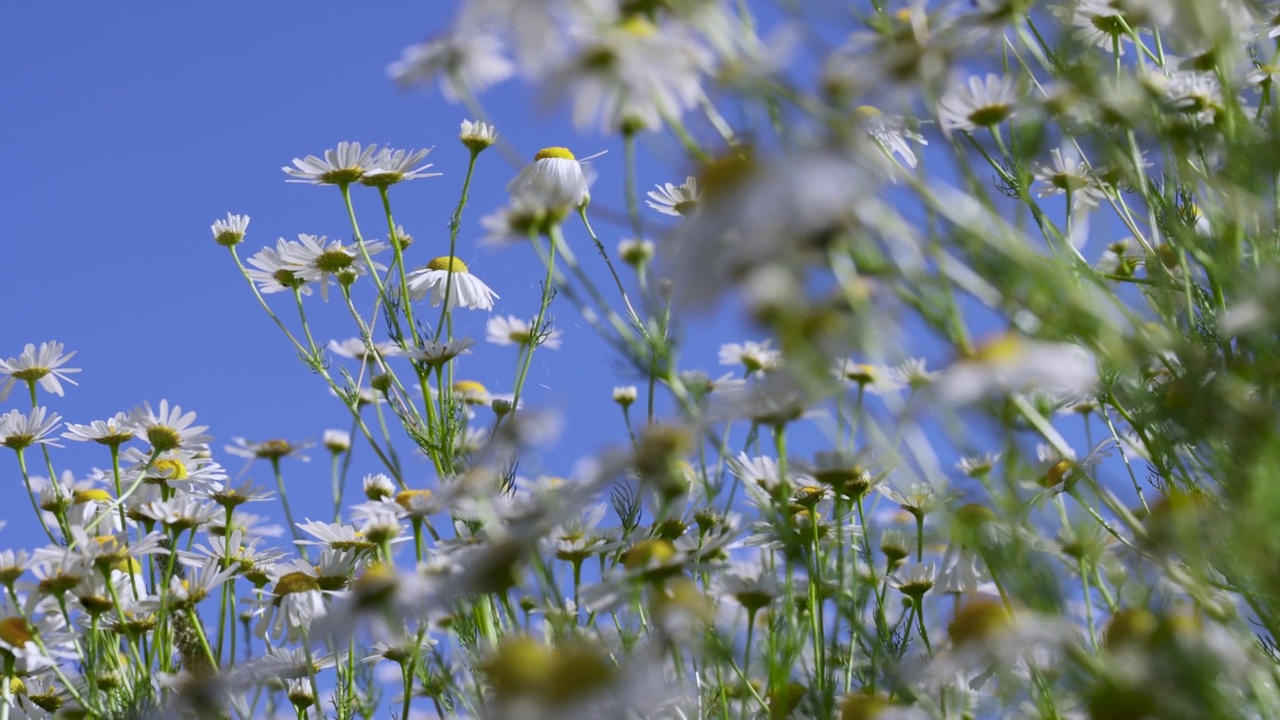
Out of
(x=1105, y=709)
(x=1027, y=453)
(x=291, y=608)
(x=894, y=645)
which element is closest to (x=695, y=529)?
(x=894, y=645)

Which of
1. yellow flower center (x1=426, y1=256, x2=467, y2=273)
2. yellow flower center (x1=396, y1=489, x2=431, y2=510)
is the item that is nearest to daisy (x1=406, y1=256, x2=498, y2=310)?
yellow flower center (x1=426, y1=256, x2=467, y2=273)

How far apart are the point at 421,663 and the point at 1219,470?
91 cm

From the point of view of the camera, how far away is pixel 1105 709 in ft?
2.28

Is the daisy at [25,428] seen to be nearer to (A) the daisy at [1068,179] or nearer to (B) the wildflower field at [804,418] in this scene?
(B) the wildflower field at [804,418]

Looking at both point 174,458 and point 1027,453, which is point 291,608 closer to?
point 174,458

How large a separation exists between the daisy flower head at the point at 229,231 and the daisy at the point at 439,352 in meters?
0.53

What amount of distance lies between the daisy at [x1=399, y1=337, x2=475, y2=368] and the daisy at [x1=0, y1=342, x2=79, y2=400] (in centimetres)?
68

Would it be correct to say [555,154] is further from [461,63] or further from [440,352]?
[461,63]

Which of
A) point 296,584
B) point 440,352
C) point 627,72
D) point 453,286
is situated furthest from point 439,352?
point 627,72

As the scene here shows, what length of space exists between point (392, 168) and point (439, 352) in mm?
324

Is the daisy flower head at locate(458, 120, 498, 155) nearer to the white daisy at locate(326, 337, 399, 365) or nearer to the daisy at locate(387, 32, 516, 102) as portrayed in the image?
the white daisy at locate(326, 337, 399, 365)

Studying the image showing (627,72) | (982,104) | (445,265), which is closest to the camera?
(627,72)

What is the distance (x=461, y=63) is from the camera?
927 mm

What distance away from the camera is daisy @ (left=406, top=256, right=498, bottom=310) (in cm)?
193
